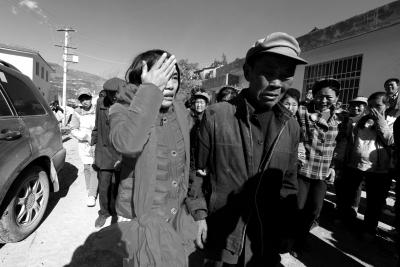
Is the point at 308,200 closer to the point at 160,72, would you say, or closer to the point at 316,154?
the point at 316,154

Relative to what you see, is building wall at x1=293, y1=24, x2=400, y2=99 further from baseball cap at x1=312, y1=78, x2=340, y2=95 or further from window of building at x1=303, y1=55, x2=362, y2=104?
baseball cap at x1=312, y1=78, x2=340, y2=95

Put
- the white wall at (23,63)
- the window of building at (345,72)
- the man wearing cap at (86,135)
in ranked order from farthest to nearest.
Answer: the white wall at (23,63) < the window of building at (345,72) < the man wearing cap at (86,135)

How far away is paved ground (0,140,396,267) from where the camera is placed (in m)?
2.72

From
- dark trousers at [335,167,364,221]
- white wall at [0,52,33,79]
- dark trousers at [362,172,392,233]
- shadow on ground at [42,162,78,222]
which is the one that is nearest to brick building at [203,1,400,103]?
dark trousers at [335,167,364,221]

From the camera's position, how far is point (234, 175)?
1.61 metres

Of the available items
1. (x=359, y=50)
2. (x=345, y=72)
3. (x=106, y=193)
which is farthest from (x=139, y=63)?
(x=345, y=72)

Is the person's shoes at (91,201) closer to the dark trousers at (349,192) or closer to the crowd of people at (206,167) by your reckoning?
the crowd of people at (206,167)

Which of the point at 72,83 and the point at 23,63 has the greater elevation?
the point at 72,83

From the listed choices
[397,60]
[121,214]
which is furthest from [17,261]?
[397,60]

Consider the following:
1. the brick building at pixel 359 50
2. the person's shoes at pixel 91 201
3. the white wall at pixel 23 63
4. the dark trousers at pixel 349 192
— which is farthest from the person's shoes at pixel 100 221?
the white wall at pixel 23 63

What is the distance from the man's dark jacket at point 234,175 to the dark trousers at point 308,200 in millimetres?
1629

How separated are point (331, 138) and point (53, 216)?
3.96 metres

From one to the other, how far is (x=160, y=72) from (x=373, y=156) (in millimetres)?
3590

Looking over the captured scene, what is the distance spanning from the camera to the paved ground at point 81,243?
8.91 feet
